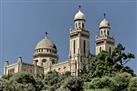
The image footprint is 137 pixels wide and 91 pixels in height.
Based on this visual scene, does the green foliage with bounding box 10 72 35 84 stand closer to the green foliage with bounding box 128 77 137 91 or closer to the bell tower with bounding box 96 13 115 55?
the green foliage with bounding box 128 77 137 91

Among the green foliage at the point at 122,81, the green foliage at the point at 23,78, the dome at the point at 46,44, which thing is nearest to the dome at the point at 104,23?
the dome at the point at 46,44

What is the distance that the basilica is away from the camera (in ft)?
265

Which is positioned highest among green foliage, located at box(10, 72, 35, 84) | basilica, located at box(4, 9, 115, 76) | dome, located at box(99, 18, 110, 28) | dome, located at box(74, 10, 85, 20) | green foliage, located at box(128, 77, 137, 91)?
dome, located at box(74, 10, 85, 20)

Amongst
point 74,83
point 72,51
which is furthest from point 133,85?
point 72,51

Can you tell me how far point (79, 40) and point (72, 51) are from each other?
203 cm

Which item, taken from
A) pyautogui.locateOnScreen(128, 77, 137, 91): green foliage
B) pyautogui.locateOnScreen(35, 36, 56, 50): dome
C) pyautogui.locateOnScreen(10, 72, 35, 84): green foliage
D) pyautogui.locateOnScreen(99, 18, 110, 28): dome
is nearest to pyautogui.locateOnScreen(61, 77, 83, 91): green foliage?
pyautogui.locateOnScreen(10, 72, 35, 84): green foliage

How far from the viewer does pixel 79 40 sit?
3246 inches

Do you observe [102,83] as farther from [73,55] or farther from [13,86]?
[73,55]

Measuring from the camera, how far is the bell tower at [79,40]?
8094 cm

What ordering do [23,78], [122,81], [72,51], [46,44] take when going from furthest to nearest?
[46,44], [72,51], [23,78], [122,81]

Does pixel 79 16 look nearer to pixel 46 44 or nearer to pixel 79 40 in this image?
pixel 79 40

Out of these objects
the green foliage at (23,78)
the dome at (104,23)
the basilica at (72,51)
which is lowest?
the green foliage at (23,78)

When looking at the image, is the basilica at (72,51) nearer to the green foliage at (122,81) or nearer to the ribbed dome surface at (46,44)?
the ribbed dome surface at (46,44)

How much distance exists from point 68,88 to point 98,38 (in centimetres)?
4594
